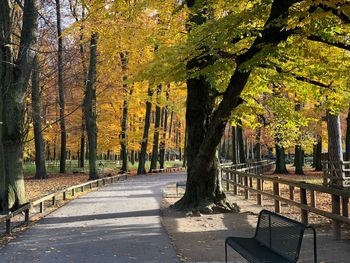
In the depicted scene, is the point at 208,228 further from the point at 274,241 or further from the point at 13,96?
the point at 13,96

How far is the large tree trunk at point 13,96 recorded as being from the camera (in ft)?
45.1

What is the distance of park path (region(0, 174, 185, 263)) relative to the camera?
794 cm

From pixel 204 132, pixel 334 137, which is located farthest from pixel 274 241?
pixel 334 137

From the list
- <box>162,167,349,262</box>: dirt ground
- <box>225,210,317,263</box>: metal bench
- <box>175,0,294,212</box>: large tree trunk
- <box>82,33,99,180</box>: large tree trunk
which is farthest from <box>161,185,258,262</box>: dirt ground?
<box>82,33,99,180</box>: large tree trunk

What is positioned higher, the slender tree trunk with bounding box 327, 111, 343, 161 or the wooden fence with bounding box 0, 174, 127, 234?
the slender tree trunk with bounding box 327, 111, 343, 161

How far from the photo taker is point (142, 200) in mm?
16953

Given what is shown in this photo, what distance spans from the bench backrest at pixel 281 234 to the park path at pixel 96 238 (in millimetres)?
1638

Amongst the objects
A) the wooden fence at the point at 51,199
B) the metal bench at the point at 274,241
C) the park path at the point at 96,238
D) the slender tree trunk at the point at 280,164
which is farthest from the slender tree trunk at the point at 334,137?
the slender tree trunk at the point at 280,164

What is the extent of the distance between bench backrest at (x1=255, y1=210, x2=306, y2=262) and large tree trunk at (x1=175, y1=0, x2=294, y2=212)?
5792 millimetres

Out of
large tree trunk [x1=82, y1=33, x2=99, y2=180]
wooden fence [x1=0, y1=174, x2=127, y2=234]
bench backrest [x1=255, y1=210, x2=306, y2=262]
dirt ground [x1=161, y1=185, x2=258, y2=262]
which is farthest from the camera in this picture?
large tree trunk [x1=82, y1=33, x2=99, y2=180]

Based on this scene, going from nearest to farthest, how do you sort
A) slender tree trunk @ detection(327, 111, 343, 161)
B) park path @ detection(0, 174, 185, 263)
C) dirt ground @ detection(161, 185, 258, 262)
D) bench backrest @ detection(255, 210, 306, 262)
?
1. bench backrest @ detection(255, 210, 306, 262)
2. park path @ detection(0, 174, 185, 263)
3. dirt ground @ detection(161, 185, 258, 262)
4. slender tree trunk @ detection(327, 111, 343, 161)

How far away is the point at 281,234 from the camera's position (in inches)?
234

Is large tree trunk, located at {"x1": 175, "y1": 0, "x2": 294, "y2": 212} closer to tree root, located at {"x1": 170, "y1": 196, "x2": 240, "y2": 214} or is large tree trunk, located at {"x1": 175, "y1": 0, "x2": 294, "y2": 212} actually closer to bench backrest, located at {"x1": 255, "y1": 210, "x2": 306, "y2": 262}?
tree root, located at {"x1": 170, "y1": 196, "x2": 240, "y2": 214}

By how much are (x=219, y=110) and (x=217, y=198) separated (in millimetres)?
2760
